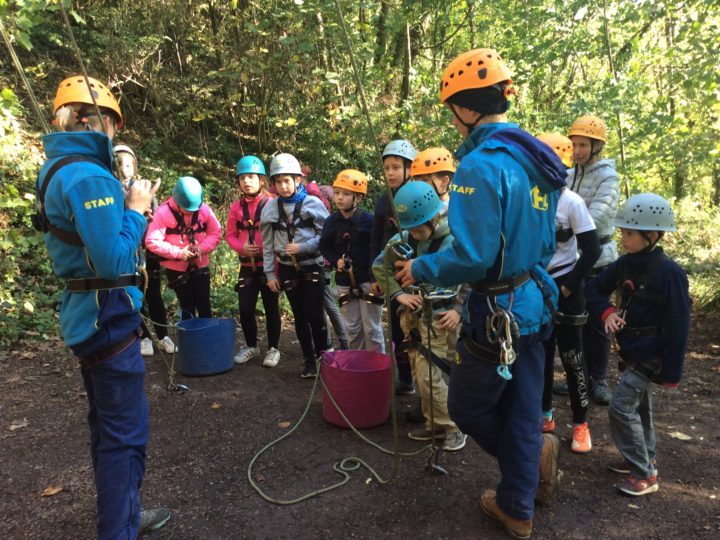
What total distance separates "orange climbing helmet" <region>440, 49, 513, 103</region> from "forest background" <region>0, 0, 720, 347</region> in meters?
5.32

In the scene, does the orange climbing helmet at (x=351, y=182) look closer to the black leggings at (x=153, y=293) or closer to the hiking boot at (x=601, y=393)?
the black leggings at (x=153, y=293)

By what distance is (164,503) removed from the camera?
10.3 feet

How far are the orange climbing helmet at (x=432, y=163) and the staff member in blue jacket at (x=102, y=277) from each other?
8.12 feet

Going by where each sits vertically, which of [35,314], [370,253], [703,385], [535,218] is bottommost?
[703,385]

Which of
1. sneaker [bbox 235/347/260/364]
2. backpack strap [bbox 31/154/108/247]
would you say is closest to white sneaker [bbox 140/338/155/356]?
sneaker [bbox 235/347/260/364]

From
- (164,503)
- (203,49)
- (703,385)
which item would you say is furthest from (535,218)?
(203,49)

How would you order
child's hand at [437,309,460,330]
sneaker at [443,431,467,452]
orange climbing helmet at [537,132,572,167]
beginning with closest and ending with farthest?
child's hand at [437,309,460,330], sneaker at [443,431,467,452], orange climbing helmet at [537,132,572,167]

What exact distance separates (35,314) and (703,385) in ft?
27.3

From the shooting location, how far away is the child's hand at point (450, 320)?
10.8ft

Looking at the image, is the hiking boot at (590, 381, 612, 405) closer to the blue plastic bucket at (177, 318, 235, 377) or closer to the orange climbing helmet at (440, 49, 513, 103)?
the orange climbing helmet at (440, 49, 513, 103)

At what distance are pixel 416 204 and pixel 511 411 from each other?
148cm

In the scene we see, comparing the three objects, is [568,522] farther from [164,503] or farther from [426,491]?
[164,503]

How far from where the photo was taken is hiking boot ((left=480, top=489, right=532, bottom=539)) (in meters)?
2.62

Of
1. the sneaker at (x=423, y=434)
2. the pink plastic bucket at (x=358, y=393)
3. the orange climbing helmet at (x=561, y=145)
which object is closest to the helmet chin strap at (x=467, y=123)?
the orange climbing helmet at (x=561, y=145)
